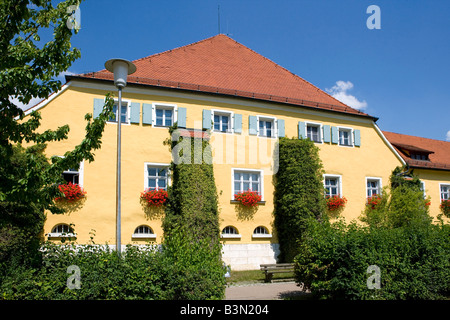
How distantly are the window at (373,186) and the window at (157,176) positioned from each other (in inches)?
392

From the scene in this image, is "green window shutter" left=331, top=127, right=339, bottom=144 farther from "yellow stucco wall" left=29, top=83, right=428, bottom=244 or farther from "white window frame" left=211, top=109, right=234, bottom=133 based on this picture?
"white window frame" left=211, top=109, right=234, bottom=133

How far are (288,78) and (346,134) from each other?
403 centimetres

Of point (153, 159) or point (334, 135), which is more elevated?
point (334, 135)

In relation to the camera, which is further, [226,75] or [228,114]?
[226,75]

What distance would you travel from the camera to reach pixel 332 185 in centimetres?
1833

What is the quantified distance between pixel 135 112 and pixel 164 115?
1.21 m

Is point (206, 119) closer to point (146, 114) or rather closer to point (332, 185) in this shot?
point (146, 114)

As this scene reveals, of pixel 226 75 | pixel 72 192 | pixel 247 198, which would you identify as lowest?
pixel 247 198

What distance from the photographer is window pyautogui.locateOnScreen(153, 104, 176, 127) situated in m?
15.5

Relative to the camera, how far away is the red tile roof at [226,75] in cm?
1620

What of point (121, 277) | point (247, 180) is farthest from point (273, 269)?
point (121, 277)

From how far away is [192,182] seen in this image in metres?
14.3

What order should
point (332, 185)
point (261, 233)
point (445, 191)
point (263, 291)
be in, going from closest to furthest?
point (263, 291), point (261, 233), point (332, 185), point (445, 191)

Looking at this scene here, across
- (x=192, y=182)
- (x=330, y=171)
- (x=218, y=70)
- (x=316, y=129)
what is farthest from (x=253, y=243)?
(x=218, y=70)
